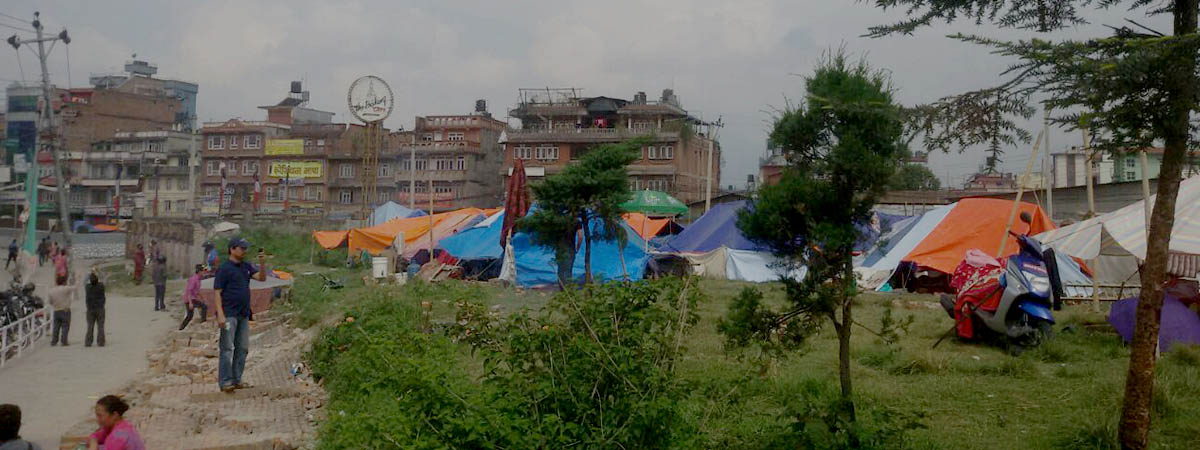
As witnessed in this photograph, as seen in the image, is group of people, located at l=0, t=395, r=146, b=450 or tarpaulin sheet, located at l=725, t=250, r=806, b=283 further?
tarpaulin sheet, located at l=725, t=250, r=806, b=283

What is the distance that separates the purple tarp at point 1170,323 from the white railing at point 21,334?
13938 mm

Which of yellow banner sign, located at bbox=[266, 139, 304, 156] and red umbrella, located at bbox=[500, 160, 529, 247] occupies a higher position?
yellow banner sign, located at bbox=[266, 139, 304, 156]

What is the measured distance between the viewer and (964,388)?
683cm

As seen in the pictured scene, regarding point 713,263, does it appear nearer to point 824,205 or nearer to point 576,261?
point 576,261

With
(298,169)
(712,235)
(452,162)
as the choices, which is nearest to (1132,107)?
(712,235)

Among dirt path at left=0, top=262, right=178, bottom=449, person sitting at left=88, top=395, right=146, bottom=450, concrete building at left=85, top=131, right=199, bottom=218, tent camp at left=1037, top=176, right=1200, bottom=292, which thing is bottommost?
dirt path at left=0, top=262, right=178, bottom=449

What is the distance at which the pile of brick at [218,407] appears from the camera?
6.97 metres

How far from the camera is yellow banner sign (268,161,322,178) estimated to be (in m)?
59.4

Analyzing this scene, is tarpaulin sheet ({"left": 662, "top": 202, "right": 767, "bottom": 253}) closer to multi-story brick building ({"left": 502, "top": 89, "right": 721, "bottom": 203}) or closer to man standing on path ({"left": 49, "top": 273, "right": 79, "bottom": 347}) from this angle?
man standing on path ({"left": 49, "top": 273, "right": 79, "bottom": 347})

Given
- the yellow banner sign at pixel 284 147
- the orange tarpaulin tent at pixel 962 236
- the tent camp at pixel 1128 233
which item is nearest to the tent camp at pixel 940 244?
the orange tarpaulin tent at pixel 962 236

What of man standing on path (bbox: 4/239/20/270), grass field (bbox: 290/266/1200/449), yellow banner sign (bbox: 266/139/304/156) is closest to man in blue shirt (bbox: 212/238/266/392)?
grass field (bbox: 290/266/1200/449)

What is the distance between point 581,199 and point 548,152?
3402cm

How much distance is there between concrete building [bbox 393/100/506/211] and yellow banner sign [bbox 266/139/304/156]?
5.96 m

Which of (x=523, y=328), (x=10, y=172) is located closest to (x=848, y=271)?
(x=523, y=328)
